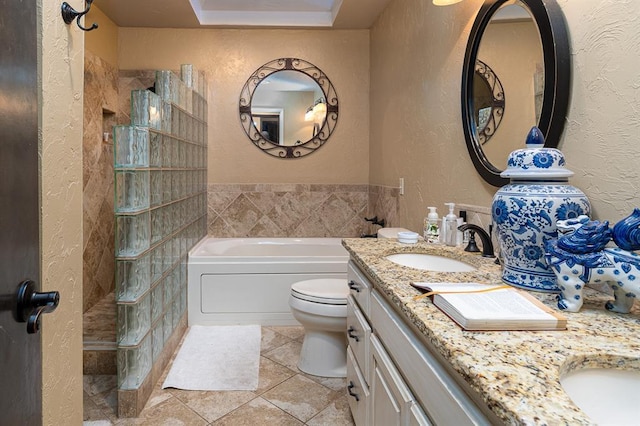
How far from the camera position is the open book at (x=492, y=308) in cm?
77

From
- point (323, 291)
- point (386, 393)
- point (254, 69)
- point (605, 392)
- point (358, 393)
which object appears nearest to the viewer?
point (605, 392)

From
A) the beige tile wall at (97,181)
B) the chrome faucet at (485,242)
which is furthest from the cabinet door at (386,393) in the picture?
the beige tile wall at (97,181)

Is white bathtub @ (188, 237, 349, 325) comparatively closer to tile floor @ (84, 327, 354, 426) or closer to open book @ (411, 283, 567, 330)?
tile floor @ (84, 327, 354, 426)

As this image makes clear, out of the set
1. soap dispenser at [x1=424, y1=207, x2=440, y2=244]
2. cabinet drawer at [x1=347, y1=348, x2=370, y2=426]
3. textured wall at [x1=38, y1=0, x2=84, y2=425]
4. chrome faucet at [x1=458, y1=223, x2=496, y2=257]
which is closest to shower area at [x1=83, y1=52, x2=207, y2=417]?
textured wall at [x1=38, y1=0, x2=84, y2=425]

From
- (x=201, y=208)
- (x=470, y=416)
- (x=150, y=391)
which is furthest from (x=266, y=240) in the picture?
(x=470, y=416)

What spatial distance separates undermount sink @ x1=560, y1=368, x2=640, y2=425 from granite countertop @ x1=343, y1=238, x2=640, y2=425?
2 cm

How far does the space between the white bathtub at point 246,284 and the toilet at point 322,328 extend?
690 millimetres

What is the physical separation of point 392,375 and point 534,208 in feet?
1.87

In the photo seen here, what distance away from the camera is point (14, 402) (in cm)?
76

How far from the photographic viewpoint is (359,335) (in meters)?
1.55

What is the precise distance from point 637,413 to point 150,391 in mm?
2053

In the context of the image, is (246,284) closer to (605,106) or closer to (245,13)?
(245,13)

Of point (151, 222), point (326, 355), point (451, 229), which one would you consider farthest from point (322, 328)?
point (151, 222)

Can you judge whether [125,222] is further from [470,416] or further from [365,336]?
[470,416]
